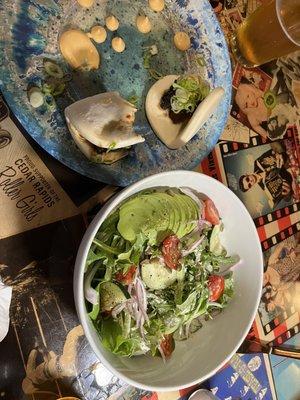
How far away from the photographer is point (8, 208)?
108cm

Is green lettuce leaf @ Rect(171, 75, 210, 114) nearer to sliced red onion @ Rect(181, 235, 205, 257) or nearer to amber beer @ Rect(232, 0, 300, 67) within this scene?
amber beer @ Rect(232, 0, 300, 67)

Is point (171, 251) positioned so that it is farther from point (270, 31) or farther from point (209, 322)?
point (270, 31)

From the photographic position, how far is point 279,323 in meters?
1.50

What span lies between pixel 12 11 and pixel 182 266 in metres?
0.63

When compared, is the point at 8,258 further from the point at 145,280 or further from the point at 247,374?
the point at 247,374

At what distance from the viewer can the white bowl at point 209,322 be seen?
3.04 feet

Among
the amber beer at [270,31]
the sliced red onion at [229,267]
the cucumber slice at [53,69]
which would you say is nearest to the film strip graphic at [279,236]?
the sliced red onion at [229,267]

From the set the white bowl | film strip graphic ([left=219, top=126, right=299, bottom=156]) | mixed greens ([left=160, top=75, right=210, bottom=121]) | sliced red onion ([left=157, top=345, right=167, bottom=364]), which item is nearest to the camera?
the white bowl

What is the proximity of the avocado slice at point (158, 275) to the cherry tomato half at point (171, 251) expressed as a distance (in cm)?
2

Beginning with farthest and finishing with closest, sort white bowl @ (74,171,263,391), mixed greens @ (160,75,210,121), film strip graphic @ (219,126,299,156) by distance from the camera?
film strip graphic @ (219,126,299,156) < mixed greens @ (160,75,210,121) < white bowl @ (74,171,263,391)

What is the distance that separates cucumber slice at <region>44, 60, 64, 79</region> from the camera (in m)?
1.11

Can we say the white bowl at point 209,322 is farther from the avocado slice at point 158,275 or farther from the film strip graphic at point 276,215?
the film strip graphic at point 276,215

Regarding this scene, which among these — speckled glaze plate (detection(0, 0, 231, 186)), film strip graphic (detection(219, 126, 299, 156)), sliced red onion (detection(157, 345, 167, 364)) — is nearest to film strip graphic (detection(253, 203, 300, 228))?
film strip graphic (detection(219, 126, 299, 156))

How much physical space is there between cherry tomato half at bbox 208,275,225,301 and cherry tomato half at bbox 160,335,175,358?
4.8 inches
